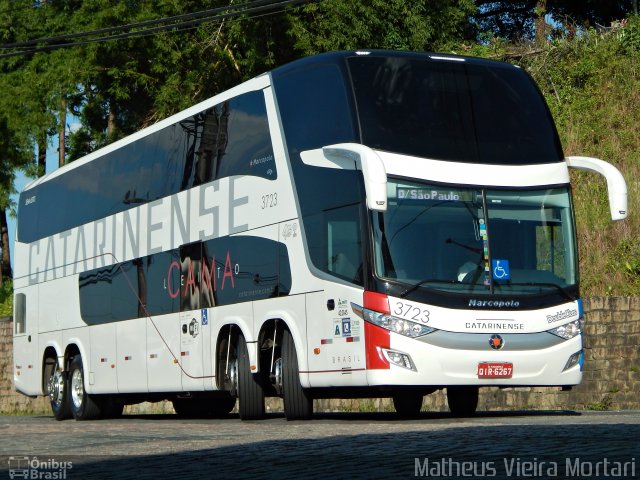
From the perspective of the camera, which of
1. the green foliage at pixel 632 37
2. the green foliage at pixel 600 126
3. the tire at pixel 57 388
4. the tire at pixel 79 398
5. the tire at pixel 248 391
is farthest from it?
the green foliage at pixel 632 37

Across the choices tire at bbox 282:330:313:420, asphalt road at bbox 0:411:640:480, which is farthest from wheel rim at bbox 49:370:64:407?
asphalt road at bbox 0:411:640:480

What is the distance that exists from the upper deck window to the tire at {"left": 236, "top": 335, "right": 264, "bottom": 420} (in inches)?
147

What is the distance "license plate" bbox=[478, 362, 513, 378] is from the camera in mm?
15805

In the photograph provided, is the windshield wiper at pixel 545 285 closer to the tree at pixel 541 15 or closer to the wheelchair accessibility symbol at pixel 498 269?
the wheelchair accessibility symbol at pixel 498 269

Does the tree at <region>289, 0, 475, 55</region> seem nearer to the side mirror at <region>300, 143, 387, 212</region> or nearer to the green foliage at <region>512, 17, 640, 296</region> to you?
the green foliage at <region>512, 17, 640, 296</region>

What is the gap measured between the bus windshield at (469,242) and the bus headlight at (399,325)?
0.33 metres

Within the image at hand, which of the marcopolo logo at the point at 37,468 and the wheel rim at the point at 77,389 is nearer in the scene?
the marcopolo logo at the point at 37,468

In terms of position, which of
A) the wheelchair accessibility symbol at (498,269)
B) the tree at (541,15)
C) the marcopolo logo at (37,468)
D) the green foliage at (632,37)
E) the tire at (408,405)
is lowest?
the marcopolo logo at (37,468)

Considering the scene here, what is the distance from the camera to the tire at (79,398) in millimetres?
23688

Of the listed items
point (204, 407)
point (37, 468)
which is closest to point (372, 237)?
point (37, 468)

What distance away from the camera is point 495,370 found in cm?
1585

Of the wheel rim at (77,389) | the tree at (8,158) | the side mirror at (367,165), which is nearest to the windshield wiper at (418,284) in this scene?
the side mirror at (367,165)

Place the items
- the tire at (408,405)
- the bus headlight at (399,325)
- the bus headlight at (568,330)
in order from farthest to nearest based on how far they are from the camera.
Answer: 1. the tire at (408,405)
2. the bus headlight at (568,330)
3. the bus headlight at (399,325)

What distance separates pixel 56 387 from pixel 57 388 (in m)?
0.05
